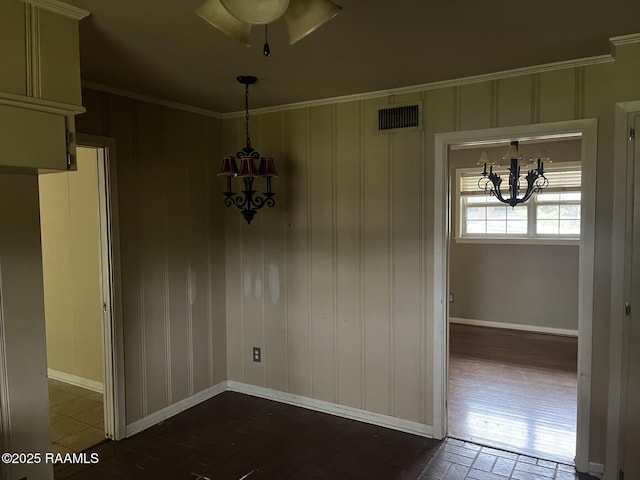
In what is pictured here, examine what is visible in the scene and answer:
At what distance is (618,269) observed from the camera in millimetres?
2438

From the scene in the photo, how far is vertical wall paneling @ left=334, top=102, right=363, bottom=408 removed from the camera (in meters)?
3.37

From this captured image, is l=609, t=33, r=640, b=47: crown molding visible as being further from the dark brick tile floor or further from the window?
the window

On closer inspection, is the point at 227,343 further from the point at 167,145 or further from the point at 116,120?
the point at 116,120

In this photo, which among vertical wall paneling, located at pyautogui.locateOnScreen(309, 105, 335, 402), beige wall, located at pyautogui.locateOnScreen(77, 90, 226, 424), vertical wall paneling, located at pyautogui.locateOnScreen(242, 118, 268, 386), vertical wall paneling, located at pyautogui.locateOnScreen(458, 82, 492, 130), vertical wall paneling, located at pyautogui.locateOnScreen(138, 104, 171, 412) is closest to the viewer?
vertical wall paneling, located at pyautogui.locateOnScreen(458, 82, 492, 130)

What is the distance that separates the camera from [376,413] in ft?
11.1

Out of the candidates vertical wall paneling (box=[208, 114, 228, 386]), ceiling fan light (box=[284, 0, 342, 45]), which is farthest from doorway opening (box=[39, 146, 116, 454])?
ceiling fan light (box=[284, 0, 342, 45])

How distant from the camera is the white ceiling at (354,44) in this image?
6.31 feet

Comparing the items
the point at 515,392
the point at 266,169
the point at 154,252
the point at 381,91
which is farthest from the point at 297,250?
the point at 515,392

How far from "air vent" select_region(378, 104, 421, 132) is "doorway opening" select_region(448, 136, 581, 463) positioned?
5.01 feet

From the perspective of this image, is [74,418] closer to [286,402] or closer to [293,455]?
[286,402]

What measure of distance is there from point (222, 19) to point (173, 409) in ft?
10.1

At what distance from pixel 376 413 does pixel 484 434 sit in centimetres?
77

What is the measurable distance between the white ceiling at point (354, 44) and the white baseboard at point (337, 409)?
2374 mm

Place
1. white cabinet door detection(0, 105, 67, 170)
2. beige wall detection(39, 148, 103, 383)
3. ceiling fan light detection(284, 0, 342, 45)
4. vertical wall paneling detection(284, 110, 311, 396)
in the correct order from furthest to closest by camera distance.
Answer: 1. beige wall detection(39, 148, 103, 383)
2. vertical wall paneling detection(284, 110, 311, 396)
3. white cabinet door detection(0, 105, 67, 170)
4. ceiling fan light detection(284, 0, 342, 45)
